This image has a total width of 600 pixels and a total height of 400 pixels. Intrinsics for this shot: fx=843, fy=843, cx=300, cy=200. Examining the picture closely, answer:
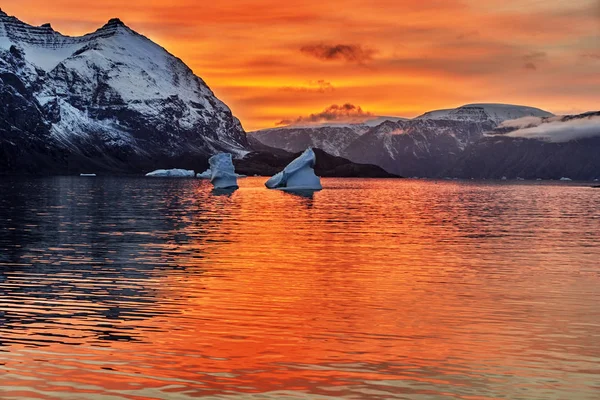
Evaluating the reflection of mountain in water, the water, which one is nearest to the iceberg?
the reflection of mountain in water

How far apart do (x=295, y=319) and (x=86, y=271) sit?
15.5 m

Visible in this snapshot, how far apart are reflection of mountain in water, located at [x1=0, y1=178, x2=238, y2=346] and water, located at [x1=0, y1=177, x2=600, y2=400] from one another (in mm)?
117

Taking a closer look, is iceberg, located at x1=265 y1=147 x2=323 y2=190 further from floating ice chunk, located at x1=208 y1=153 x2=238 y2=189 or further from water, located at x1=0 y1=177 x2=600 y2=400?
water, located at x1=0 y1=177 x2=600 y2=400

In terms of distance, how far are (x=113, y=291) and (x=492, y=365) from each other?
16.7 m

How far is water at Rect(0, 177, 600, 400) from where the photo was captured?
19219 mm

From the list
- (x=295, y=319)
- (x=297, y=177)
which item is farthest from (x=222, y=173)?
(x=295, y=319)

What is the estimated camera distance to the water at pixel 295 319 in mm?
19219

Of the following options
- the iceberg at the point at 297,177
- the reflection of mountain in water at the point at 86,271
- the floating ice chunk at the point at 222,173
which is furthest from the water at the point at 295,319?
the floating ice chunk at the point at 222,173

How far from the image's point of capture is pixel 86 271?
128 ft

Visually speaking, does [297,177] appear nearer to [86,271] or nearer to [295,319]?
[86,271]

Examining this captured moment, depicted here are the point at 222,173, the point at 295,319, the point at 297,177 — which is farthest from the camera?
the point at 222,173

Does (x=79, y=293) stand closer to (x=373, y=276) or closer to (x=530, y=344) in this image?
(x=373, y=276)

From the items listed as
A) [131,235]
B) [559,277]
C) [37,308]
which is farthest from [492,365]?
[131,235]

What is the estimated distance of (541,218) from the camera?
93625 mm
